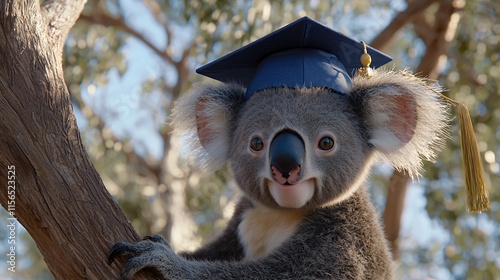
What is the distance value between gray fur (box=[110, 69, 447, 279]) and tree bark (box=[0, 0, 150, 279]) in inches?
10.4

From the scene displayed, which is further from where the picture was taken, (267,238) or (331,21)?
(331,21)

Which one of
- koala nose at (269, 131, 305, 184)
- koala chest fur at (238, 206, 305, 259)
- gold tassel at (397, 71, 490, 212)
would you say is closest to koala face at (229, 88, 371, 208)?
koala nose at (269, 131, 305, 184)

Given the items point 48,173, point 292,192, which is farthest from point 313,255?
point 48,173

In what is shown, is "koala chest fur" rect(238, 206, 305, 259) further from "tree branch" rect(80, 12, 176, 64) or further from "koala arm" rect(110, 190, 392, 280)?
"tree branch" rect(80, 12, 176, 64)

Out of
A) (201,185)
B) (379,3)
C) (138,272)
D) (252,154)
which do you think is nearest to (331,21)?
(379,3)

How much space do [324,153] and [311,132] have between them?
0.27ft

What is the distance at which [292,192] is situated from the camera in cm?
218

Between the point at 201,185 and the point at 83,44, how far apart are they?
5.10 ft

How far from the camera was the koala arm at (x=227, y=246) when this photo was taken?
2.86m

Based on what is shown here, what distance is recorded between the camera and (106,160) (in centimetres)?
570

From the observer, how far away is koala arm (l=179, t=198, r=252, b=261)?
2.86 m

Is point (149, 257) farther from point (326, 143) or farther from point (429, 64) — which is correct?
point (429, 64)

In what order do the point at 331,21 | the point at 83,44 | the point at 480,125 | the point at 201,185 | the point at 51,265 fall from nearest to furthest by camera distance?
the point at 51,265, the point at 331,21, the point at 480,125, the point at 83,44, the point at 201,185

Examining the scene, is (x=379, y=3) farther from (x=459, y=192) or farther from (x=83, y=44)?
(x=83, y=44)
